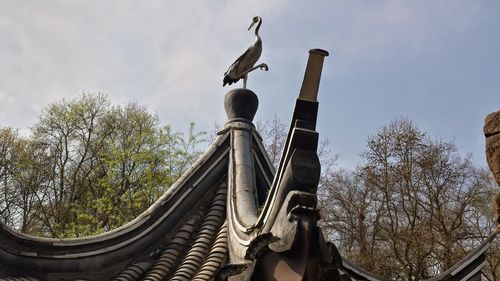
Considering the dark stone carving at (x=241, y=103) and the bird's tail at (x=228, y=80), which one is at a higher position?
the bird's tail at (x=228, y=80)

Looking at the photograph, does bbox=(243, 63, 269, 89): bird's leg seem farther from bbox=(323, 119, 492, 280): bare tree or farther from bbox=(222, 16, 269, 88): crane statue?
bbox=(323, 119, 492, 280): bare tree

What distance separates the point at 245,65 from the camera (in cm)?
618

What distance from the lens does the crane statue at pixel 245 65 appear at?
6066 millimetres

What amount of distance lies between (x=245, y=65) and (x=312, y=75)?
2.99 meters

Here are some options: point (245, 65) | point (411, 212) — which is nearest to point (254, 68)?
point (245, 65)

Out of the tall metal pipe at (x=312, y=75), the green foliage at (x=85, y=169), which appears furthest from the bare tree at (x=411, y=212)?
the tall metal pipe at (x=312, y=75)

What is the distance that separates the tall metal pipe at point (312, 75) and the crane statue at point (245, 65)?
2.82m

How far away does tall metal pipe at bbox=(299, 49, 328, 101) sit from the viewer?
3.19 m

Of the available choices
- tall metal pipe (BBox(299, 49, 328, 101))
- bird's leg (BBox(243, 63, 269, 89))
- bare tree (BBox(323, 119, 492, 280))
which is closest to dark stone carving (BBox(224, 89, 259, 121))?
bird's leg (BBox(243, 63, 269, 89))

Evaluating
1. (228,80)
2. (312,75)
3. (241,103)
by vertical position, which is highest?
(228,80)

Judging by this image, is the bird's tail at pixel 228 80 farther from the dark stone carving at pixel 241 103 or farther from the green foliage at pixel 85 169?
the green foliage at pixel 85 169

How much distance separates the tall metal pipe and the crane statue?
2817 mm

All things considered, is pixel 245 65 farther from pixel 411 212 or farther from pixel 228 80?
pixel 411 212

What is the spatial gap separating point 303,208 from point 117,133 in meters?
16.2
